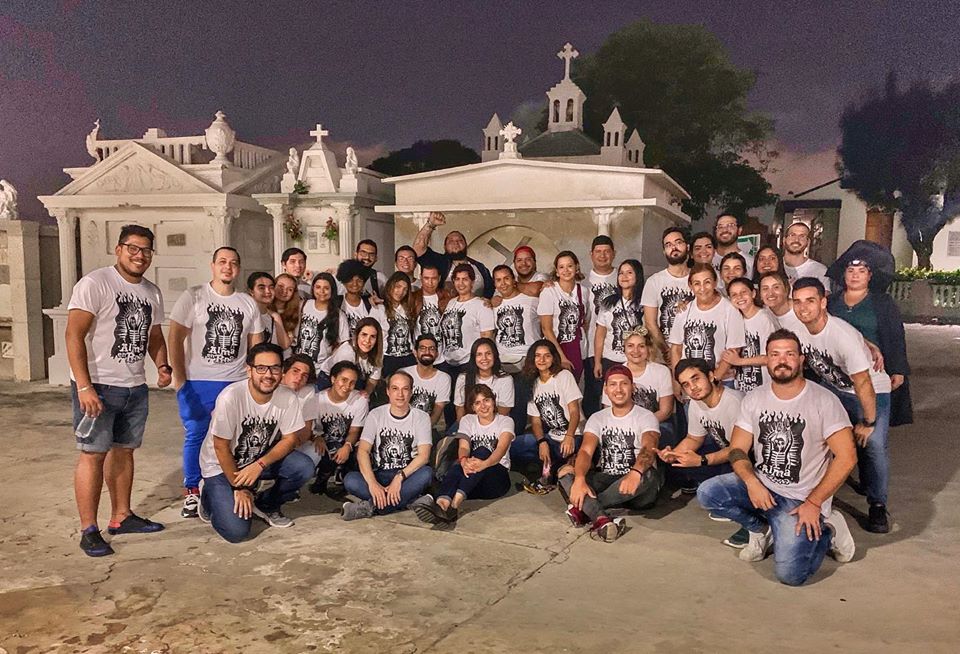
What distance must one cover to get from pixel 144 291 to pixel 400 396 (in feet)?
5.78

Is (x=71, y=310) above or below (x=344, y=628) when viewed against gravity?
above

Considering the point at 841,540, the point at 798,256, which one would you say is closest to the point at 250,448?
Answer: the point at 841,540

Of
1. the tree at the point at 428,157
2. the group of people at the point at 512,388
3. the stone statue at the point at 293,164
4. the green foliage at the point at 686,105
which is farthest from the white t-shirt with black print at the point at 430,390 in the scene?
the tree at the point at 428,157

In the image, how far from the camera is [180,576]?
393 cm

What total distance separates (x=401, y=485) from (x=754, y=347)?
2635 millimetres

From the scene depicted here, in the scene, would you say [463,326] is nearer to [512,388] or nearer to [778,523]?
[512,388]

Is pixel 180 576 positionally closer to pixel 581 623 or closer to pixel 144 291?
pixel 144 291

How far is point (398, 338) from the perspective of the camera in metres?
6.19

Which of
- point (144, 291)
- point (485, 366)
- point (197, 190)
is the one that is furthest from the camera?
point (197, 190)

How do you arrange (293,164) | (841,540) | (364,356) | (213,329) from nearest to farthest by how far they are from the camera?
1. (841,540)
2. (213,329)
3. (364,356)
4. (293,164)

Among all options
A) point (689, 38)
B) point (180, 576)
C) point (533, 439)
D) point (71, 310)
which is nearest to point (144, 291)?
point (71, 310)

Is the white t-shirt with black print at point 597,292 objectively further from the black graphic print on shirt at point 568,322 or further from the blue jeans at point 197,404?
the blue jeans at point 197,404

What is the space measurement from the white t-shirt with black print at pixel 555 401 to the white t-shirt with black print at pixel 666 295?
0.88 m

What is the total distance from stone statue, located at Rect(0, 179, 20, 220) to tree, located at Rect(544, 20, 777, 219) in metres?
21.6
